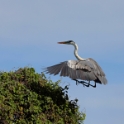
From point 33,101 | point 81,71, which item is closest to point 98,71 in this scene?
point 81,71

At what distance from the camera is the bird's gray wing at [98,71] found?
11.4 meters

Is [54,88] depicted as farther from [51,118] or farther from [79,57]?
[79,57]

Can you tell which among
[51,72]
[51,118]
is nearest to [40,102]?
[51,118]

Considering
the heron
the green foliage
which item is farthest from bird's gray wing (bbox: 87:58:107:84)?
the green foliage

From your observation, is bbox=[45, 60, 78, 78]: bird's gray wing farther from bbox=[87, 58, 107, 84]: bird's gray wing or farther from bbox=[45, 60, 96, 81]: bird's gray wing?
bbox=[87, 58, 107, 84]: bird's gray wing

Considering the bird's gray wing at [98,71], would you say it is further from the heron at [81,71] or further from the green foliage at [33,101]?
the green foliage at [33,101]

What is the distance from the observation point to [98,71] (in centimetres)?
1157

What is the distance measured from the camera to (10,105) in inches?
366

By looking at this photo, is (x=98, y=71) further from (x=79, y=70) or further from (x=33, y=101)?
(x=33, y=101)

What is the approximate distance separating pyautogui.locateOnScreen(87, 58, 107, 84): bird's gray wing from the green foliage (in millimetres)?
1495

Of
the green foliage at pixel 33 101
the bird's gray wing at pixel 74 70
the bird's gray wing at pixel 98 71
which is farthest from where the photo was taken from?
the bird's gray wing at pixel 98 71

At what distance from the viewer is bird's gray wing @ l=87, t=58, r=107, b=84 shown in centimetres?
1141

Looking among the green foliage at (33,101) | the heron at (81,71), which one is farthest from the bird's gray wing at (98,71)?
the green foliage at (33,101)

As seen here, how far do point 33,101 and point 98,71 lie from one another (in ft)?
8.72
